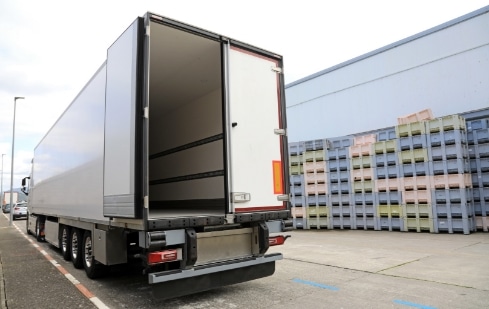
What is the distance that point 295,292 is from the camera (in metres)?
5.36

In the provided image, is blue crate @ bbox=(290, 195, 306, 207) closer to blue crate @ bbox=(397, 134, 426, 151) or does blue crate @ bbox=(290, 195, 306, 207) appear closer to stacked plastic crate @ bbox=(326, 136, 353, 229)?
stacked plastic crate @ bbox=(326, 136, 353, 229)

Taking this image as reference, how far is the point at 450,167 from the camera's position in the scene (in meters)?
10.5

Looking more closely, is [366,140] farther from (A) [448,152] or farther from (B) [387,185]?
Result: (A) [448,152]

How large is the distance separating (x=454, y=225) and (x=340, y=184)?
151 inches

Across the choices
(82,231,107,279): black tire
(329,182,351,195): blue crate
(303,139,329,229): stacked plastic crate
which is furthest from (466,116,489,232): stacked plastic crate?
(82,231,107,279): black tire

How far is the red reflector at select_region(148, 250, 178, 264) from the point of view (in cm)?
414

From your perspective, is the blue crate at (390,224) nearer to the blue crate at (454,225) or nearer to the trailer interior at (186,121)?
the blue crate at (454,225)

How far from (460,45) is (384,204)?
732 cm

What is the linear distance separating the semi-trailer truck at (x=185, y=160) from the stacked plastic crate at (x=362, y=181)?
7.11m

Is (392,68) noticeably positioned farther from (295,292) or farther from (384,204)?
(295,292)

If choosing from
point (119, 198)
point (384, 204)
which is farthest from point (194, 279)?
point (384, 204)

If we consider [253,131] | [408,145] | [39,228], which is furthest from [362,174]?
[39,228]

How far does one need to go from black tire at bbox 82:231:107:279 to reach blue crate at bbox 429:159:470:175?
9540 millimetres

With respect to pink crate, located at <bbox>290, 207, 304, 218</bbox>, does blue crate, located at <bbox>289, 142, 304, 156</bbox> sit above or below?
above
